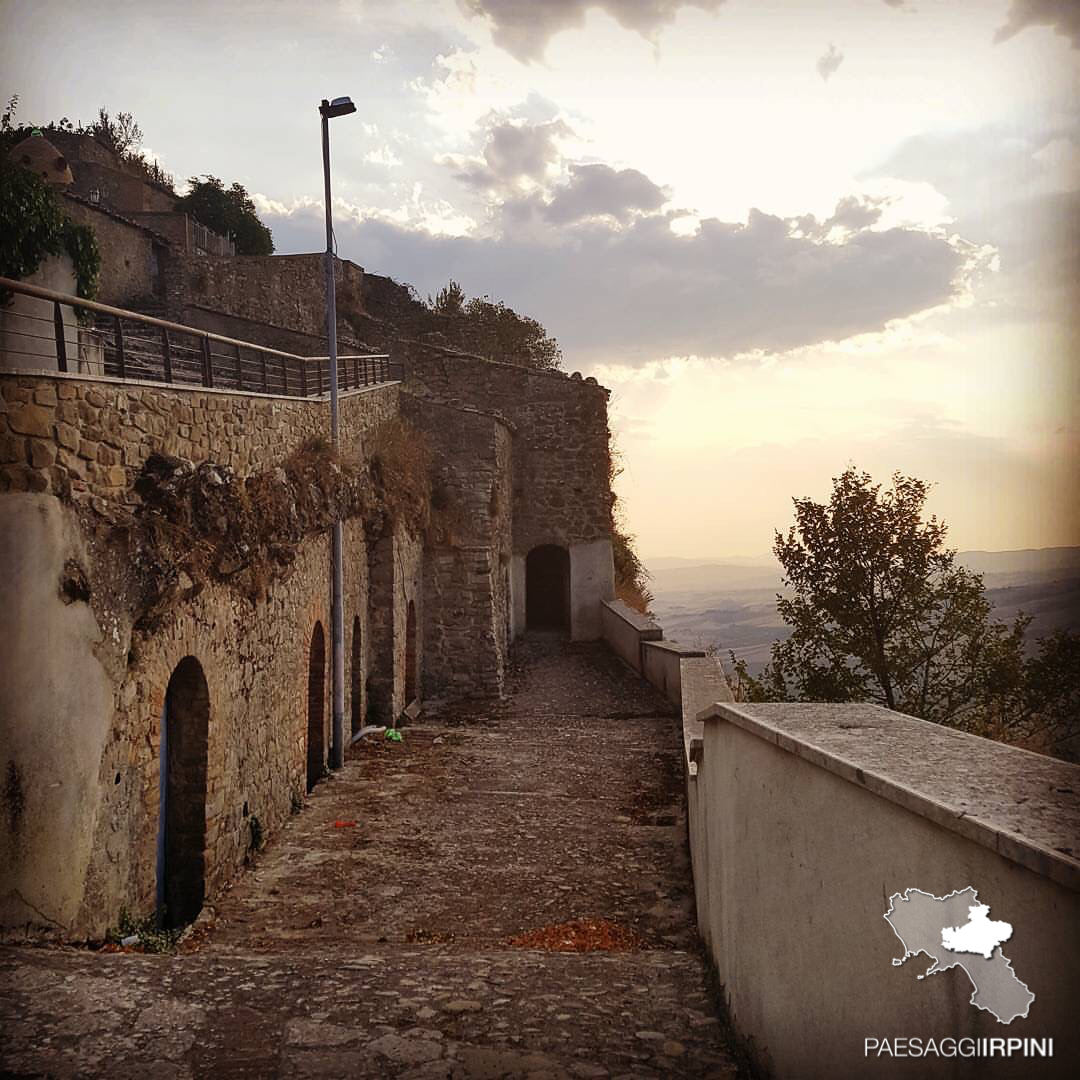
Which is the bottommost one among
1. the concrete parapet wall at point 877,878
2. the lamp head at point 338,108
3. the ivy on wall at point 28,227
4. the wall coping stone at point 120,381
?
the concrete parapet wall at point 877,878

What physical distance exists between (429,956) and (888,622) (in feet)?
46.6

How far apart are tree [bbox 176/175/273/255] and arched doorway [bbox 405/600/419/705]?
70.3 feet

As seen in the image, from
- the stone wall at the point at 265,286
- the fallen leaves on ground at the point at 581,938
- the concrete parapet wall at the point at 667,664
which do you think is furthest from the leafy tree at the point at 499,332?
the fallen leaves on ground at the point at 581,938

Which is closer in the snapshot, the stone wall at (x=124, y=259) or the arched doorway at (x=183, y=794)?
the arched doorway at (x=183, y=794)

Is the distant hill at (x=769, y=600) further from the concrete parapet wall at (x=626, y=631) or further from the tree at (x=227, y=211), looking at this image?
the tree at (x=227, y=211)

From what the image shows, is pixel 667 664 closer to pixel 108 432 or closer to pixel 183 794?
pixel 183 794

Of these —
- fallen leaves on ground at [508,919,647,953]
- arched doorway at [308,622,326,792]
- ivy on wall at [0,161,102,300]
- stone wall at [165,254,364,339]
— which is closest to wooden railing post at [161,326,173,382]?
ivy on wall at [0,161,102,300]

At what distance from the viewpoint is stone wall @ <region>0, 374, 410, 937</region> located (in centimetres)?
541

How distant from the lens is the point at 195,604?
7.83m

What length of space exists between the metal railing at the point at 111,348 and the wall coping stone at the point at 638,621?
7.62 m

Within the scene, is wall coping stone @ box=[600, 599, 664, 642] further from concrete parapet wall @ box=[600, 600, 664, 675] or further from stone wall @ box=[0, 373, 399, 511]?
stone wall @ box=[0, 373, 399, 511]

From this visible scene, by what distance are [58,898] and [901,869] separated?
5022 mm

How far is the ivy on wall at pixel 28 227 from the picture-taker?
33.0ft

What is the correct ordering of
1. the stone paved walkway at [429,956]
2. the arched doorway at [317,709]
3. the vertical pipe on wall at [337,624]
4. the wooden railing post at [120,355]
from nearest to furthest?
1. the stone paved walkway at [429,956]
2. the wooden railing post at [120,355]
3. the arched doorway at [317,709]
4. the vertical pipe on wall at [337,624]
